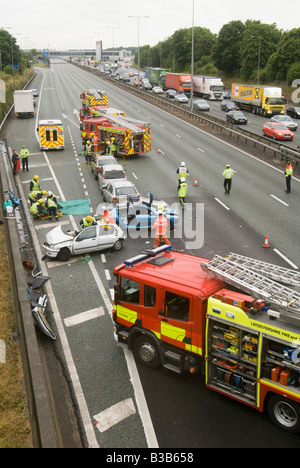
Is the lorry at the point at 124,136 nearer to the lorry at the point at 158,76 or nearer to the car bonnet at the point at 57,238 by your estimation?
the car bonnet at the point at 57,238

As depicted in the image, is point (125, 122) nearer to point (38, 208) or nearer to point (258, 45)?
point (38, 208)

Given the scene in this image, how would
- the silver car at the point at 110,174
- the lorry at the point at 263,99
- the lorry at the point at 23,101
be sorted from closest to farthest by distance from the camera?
the silver car at the point at 110,174, the lorry at the point at 23,101, the lorry at the point at 263,99

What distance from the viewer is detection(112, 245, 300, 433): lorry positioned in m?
8.16

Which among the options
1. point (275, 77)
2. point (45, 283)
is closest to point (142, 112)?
point (275, 77)

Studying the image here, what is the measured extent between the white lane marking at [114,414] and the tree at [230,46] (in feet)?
317

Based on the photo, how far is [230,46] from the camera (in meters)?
97.1

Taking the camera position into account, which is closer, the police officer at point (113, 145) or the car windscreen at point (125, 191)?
the car windscreen at point (125, 191)

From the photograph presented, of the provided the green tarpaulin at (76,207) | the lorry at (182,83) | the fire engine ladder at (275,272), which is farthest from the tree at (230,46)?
the fire engine ladder at (275,272)

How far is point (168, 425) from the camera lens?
874 centimetres

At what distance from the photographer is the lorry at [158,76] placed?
8569 centimetres

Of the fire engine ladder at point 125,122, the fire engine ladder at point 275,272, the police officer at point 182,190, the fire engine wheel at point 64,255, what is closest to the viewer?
the fire engine ladder at point 275,272

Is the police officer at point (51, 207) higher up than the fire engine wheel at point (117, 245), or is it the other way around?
the police officer at point (51, 207)

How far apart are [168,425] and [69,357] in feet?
10.8

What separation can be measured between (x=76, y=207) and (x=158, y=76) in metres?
71.2
